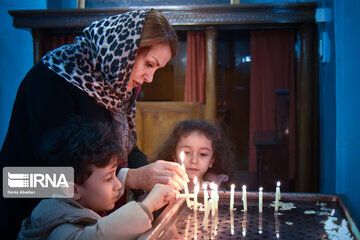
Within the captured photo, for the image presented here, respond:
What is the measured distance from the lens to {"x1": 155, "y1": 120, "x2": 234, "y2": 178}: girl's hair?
2.87 meters

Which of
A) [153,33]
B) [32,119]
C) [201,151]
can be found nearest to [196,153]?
[201,151]

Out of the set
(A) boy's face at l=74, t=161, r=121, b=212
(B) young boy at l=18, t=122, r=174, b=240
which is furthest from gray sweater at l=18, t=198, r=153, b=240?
(A) boy's face at l=74, t=161, r=121, b=212

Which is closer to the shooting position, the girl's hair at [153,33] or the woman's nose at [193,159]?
the girl's hair at [153,33]

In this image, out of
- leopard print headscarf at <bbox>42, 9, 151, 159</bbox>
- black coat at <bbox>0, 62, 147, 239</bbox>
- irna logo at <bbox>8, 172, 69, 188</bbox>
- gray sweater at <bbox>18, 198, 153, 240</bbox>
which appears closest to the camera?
gray sweater at <bbox>18, 198, 153, 240</bbox>

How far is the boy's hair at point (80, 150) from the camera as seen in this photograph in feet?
4.31

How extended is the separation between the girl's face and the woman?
75 cm

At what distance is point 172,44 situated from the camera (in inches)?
75.8

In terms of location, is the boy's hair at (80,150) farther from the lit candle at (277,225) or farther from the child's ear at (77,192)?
the lit candle at (277,225)

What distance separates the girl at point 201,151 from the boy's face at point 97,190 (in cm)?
124

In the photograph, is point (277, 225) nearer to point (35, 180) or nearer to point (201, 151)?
point (35, 180)

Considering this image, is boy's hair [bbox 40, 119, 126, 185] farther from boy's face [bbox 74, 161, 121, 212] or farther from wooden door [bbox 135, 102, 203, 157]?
wooden door [bbox 135, 102, 203, 157]

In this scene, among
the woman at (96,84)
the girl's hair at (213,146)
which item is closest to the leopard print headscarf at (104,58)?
the woman at (96,84)

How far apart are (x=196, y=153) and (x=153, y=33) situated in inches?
44.0

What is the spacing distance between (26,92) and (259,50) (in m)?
4.59
